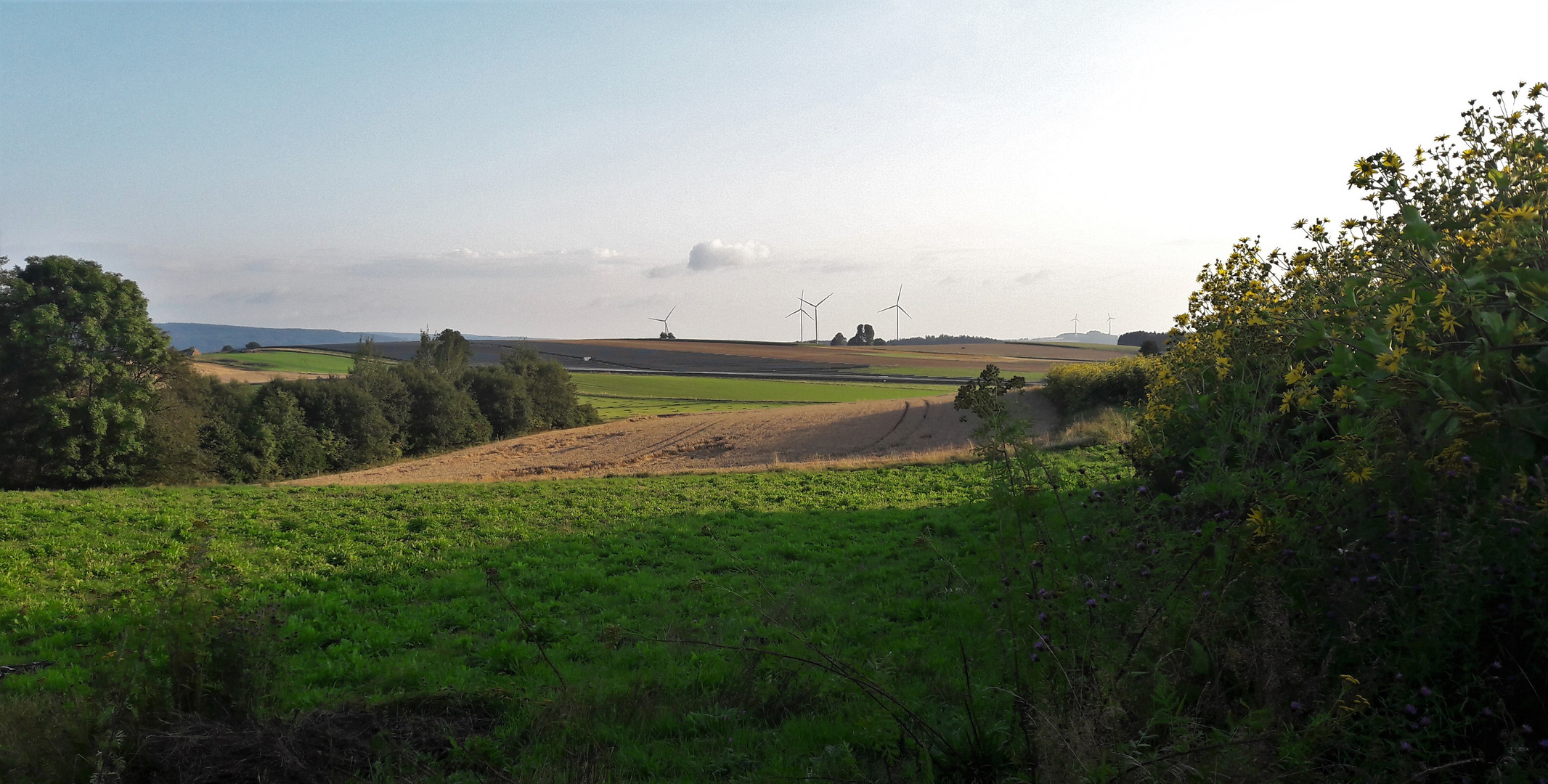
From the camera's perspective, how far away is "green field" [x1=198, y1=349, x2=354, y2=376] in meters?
90.0

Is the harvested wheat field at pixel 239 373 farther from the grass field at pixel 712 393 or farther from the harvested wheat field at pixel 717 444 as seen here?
the grass field at pixel 712 393

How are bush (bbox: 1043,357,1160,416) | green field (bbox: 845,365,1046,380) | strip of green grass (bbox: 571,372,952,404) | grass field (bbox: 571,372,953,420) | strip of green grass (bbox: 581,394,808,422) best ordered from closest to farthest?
bush (bbox: 1043,357,1160,416), strip of green grass (bbox: 581,394,808,422), grass field (bbox: 571,372,953,420), strip of green grass (bbox: 571,372,952,404), green field (bbox: 845,365,1046,380)

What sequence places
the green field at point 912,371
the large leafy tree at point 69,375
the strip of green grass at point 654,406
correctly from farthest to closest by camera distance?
the green field at point 912,371, the strip of green grass at point 654,406, the large leafy tree at point 69,375

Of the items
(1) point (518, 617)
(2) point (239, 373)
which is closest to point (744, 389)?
(2) point (239, 373)

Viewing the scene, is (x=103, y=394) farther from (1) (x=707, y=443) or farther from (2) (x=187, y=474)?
(1) (x=707, y=443)

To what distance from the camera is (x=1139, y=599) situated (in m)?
4.20

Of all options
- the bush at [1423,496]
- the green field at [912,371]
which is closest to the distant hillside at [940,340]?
the green field at [912,371]

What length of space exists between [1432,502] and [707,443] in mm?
38415

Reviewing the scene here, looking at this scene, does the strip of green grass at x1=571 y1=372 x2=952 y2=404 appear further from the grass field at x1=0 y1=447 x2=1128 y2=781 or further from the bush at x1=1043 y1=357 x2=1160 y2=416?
the grass field at x1=0 y1=447 x2=1128 y2=781

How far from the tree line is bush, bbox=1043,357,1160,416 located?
37651 mm

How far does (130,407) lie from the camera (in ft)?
106

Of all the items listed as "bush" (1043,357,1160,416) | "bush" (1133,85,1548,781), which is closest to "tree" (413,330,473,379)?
"bush" (1043,357,1160,416)

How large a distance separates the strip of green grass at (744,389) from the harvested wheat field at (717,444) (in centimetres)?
1705

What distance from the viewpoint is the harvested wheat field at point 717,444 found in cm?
3256
